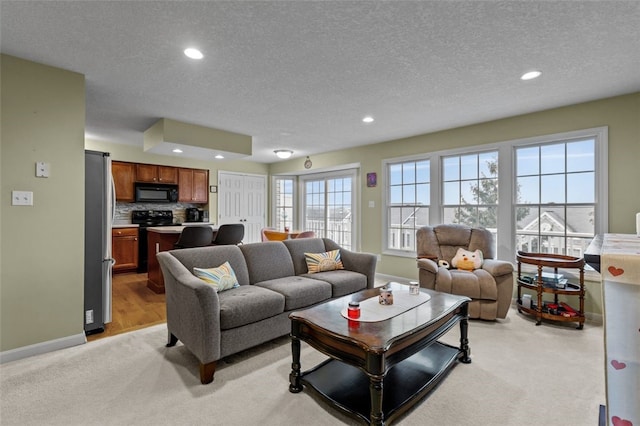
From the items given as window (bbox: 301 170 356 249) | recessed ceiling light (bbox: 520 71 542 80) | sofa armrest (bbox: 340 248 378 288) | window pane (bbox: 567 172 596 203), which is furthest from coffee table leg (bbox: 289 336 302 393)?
window (bbox: 301 170 356 249)

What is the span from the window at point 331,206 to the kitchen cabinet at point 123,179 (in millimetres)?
3631

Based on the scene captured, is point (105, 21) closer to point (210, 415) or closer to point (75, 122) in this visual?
point (75, 122)

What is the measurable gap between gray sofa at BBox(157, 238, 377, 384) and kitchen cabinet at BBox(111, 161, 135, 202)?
3.77 m

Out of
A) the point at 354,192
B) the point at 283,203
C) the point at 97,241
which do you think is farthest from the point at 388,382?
the point at 283,203

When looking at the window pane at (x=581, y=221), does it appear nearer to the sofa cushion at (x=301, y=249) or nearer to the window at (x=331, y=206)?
the sofa cushion at (x=301, y=249)

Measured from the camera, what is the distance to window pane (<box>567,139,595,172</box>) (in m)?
3.41

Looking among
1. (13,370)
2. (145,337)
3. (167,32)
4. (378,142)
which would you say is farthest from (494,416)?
(378,142)

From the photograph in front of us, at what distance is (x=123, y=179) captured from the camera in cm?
570

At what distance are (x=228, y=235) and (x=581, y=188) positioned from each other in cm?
455

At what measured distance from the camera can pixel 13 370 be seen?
2289 mm

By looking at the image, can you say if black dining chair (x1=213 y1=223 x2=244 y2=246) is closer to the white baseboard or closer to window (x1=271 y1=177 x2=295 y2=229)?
the white baseboard

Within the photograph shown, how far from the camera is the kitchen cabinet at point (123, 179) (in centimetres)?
561

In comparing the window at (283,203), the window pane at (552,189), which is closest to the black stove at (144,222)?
the window at (283,203)

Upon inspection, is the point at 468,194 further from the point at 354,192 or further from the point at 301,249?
the point at 301,249
